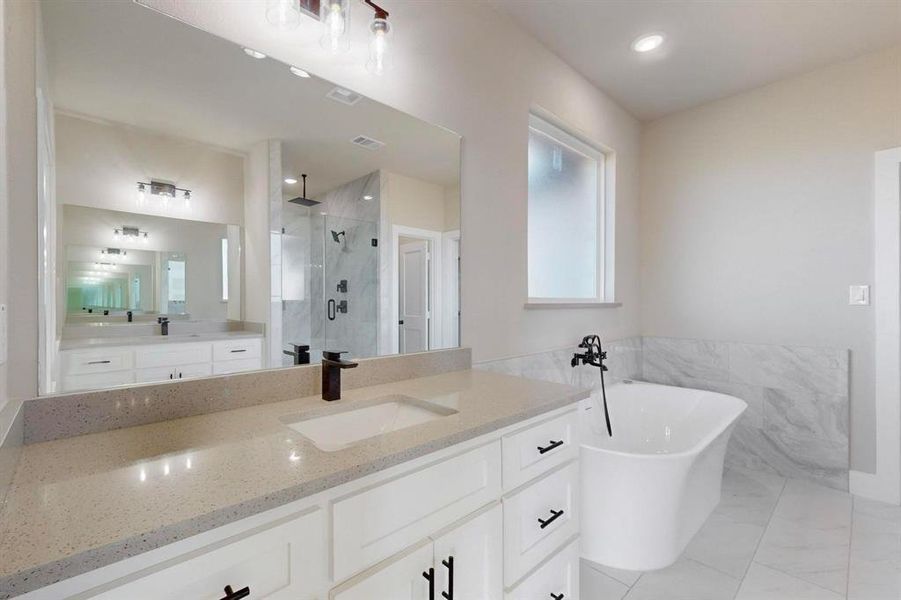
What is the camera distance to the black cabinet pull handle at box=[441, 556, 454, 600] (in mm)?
925

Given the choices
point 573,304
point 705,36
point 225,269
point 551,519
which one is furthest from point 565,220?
point 225,269

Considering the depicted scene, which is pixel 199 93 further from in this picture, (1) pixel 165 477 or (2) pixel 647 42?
(2) pixel 647 42

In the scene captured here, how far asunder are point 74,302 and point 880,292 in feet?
12.5

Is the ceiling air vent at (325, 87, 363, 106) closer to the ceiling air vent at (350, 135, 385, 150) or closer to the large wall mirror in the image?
the large wall mirror

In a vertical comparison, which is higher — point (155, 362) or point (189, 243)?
point (189, 243)

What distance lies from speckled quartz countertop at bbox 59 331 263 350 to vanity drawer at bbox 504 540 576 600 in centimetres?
109

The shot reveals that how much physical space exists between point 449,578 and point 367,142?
1.48 metres

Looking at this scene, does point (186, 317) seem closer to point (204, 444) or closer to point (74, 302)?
point (74, 302)

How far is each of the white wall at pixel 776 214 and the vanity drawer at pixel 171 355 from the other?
10.7 ft

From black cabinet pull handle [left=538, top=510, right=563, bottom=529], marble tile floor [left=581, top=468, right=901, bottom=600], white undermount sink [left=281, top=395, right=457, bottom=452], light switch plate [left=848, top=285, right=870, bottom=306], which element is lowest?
marble tile floor [left=581, top=468, right=901, bottom=600]

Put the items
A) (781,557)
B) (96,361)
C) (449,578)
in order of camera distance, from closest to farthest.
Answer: (449,578)
(96,361)
(781,557)

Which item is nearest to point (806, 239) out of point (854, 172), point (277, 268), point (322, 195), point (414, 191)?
point (854, 172)

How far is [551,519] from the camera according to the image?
126 cm

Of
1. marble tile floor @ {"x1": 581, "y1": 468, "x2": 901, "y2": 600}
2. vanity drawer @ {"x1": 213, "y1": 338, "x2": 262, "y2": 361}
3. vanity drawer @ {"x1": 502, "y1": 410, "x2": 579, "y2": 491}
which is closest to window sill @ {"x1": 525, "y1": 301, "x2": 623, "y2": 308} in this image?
vanity drawer @ {"x1": 502, "y1": 410, "x2": 579, "y2": 491}
